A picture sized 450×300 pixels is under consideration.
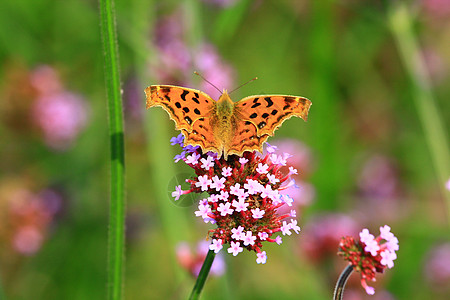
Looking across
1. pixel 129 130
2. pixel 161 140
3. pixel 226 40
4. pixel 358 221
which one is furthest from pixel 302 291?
pixel 226 40

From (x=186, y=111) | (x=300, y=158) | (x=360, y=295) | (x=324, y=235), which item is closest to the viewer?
(x=186, y=111)

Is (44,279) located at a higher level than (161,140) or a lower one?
lower

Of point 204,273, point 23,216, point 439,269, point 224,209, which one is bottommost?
point 204,273

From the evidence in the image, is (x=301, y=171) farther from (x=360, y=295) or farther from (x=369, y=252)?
(x=369, y=252)

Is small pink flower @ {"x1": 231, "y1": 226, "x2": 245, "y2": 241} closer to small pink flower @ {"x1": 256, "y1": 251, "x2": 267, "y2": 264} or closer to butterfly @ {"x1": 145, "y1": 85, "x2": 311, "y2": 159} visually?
small pink flower @ {"x1": 256, "y1": 251, "x2": 267, "y2": 264}

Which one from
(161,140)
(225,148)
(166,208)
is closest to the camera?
(225,148)

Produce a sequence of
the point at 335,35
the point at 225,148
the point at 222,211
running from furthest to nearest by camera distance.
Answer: the point at 335,35 → the point at 225,148 → the point at 222,211

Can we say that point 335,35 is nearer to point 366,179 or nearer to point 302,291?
point 366,179

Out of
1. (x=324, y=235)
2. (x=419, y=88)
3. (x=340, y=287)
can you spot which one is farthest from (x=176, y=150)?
(x=340, y=287)
